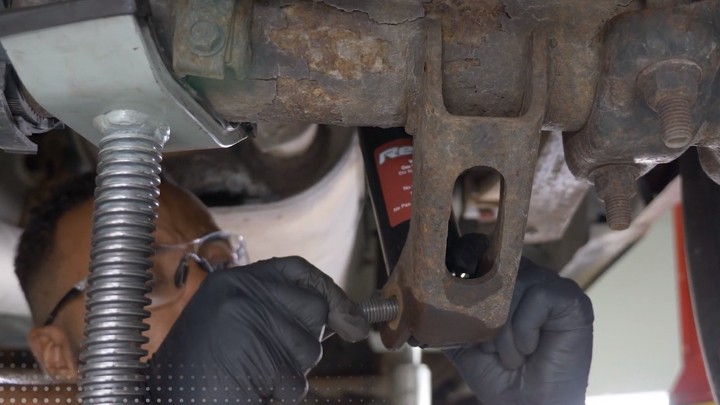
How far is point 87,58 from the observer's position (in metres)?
0.55

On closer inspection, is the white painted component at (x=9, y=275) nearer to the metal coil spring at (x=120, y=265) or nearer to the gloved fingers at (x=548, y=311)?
the metal coil spring at (x=120, y=265)

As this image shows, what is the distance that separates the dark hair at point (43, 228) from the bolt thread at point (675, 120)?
104 cm

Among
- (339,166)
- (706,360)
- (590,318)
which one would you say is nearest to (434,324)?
(590,318)

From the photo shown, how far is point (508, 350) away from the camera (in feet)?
2.76

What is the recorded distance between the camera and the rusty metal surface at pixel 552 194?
1253 millimetres

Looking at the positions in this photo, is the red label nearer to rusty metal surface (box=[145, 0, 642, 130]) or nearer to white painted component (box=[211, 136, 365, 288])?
rusty metal surface (box=[145, 0, 642, 130])

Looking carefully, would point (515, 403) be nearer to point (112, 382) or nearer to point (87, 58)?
point (112, 382)

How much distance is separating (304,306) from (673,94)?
0.39 meters

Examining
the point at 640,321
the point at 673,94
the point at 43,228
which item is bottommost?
the point at 640,321

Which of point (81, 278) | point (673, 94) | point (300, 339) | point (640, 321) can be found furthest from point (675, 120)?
point (640, 321)

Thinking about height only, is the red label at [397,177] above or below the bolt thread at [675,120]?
below

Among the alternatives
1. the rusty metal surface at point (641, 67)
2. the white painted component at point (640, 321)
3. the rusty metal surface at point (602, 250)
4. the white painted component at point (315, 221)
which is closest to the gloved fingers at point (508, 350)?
the rusty metal surface at point (641, 67)

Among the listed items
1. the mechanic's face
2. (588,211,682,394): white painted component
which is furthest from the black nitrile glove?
(588,211,682,394): white painted component

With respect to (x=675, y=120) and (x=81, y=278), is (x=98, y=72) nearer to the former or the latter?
(x=675, y=120)
